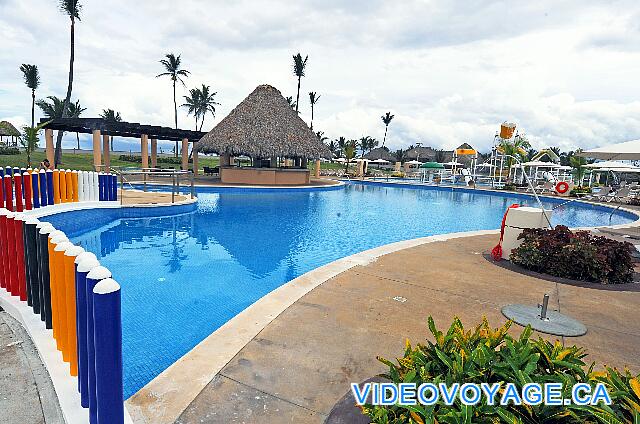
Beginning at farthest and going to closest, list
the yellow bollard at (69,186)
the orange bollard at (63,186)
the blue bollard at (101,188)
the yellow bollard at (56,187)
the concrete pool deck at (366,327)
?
the blue bollard at (101,188)
the yellow bollard at (69,186)
the orange bollard at (63,186)
the yellow bollard at (56,187)
the concrete pool deck at (366,327)

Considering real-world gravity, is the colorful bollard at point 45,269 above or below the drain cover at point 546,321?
above

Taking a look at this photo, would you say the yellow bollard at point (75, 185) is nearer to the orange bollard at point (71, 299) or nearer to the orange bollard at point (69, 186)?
the orange bollard at point (69, 186)

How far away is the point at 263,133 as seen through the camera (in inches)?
1041

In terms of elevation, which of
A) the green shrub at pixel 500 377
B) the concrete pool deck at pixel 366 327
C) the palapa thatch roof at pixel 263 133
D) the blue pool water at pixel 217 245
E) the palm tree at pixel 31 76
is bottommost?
the blue pool water at pixel 217 245

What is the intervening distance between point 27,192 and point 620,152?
581 inches

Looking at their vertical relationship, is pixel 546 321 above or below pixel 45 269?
below

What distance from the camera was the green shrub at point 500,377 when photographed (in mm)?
1827

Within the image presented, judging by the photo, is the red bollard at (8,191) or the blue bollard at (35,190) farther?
the blue bollard at (35,190)

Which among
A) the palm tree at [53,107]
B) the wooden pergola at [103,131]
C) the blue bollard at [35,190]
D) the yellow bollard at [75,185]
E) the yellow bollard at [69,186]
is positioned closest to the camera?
the blue bollard at [35,190]

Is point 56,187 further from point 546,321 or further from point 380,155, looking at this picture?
point 380,155

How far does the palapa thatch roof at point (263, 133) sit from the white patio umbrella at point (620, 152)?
19276mm

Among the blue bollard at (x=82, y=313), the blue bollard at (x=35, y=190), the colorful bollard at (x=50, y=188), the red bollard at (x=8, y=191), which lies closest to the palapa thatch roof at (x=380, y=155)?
the colorful bollard at (x=50, y=188)

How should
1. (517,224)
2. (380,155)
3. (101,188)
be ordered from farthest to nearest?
1. (380,155)
2. (101,188)
3. (517,224)

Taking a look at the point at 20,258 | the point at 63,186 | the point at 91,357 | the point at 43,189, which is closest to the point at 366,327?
the point at 91,357
